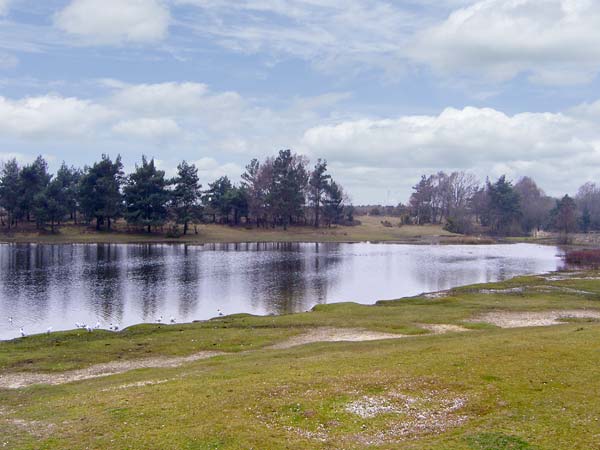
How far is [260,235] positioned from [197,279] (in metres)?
80.1

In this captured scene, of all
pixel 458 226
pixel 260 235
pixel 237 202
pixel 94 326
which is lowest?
pixel 94 326

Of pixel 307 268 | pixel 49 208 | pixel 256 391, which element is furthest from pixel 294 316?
pixel 49 208

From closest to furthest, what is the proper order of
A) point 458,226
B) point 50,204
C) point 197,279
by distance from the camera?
point 197,279 < point 50,204 < point 458,226

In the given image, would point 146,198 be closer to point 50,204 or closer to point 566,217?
point 50,204

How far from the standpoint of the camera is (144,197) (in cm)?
12650

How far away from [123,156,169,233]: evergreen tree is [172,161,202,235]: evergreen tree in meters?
2.63

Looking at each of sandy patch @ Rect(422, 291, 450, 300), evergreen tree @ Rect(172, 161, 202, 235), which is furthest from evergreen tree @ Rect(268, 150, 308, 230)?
sandy patch @ Rect(422, 291, 450, 300)

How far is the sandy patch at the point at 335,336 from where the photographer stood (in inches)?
1200

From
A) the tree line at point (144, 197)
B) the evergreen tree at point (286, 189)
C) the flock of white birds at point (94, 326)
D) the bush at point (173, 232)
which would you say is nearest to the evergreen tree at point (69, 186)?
the tree line at point (144, 197)

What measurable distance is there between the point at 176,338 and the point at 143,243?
296 ft

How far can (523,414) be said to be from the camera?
50.3 feet

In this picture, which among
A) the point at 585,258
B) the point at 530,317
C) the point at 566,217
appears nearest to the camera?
the point at 530,317

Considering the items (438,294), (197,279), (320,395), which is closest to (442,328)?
(320,395)

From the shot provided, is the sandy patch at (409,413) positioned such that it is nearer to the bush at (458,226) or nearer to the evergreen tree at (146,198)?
the evergreen tree at (146,198)
